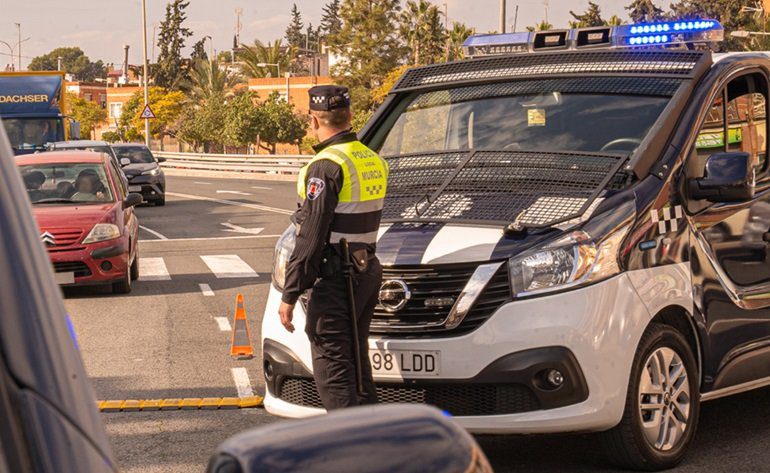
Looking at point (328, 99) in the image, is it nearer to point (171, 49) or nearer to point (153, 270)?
point (153, 270)

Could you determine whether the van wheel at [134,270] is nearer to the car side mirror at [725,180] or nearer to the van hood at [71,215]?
the van hood at [71,215]

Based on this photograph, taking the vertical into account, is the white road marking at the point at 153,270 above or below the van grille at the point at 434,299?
below

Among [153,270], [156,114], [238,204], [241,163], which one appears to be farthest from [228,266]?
[156,114]

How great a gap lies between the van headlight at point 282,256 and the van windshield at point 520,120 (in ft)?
3.77

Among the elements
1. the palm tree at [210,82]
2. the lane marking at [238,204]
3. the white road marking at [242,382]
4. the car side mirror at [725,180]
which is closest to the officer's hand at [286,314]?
the car side mirror at [725,180]

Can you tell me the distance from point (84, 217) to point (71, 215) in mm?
157

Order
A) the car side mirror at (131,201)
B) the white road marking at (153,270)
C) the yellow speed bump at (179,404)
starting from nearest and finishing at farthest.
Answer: the yellow speed bump at (179,404), the car side mirror at (131,201), the white road marking at (153,270)

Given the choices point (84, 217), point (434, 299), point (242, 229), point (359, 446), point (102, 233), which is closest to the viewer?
point (359, 446)

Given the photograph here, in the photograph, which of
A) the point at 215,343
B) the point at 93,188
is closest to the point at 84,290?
the point at 93,188

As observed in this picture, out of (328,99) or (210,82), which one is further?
(210,82)

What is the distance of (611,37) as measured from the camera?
25.3ft

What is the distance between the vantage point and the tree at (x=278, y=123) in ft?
286

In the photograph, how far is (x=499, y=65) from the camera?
7641 mm

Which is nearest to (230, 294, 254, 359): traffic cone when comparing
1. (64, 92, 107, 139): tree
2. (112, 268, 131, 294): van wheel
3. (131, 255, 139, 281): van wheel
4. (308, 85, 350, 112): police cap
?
(308, 85, 350, 112): police cap
